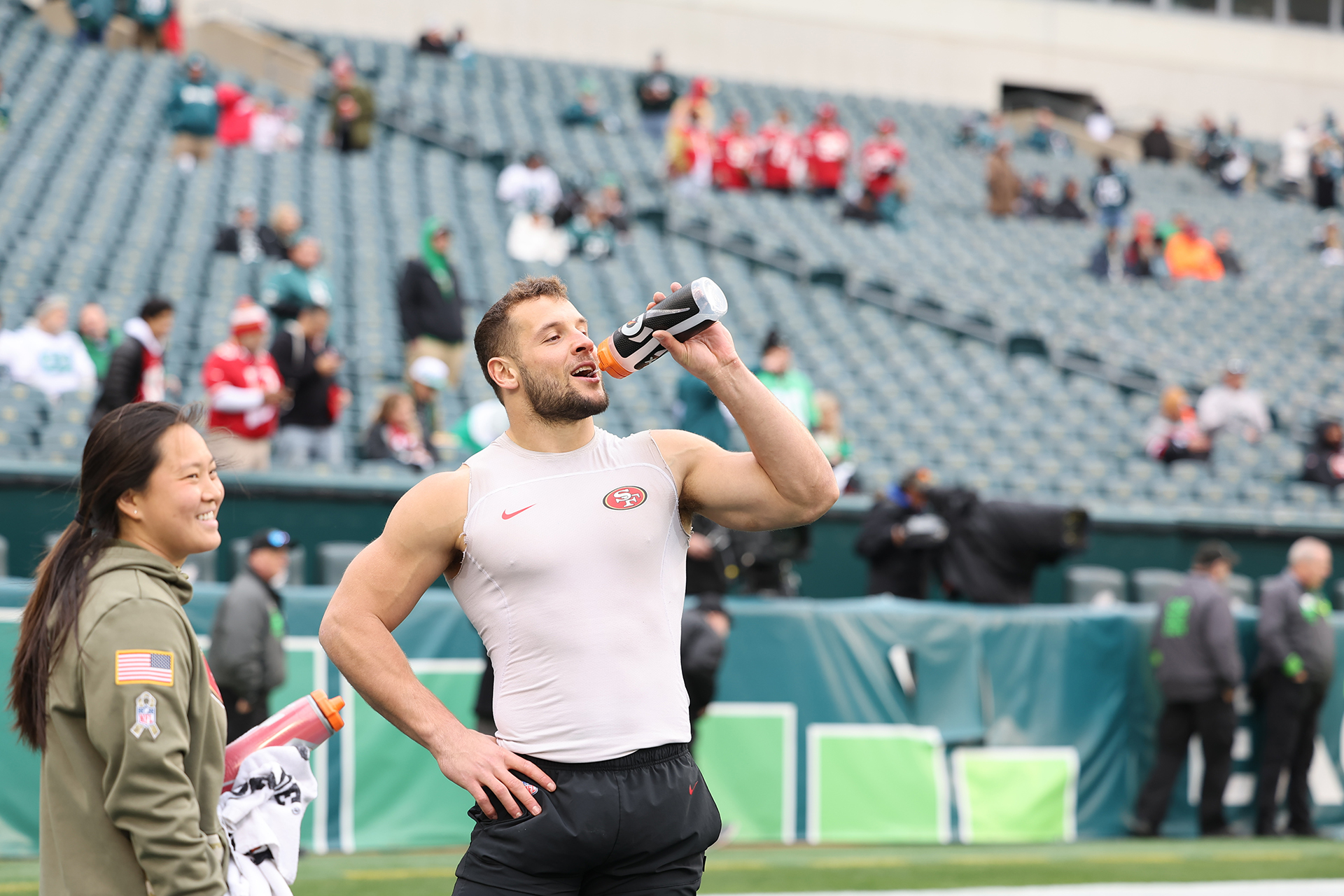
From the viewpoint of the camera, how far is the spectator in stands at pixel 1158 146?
30266 millimetres

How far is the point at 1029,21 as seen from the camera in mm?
34562

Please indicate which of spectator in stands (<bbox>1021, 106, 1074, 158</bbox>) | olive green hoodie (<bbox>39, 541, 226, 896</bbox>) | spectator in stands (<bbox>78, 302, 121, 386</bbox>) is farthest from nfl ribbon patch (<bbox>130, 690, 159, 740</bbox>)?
spectator in stands (<bbox>1021, 106, 1074, 158</bbox>)

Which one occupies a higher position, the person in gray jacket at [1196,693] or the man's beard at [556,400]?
the man's beard at [556,400]

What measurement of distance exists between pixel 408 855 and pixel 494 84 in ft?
65.4

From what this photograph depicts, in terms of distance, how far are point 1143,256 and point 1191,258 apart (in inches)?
51.5

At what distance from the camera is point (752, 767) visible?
324 inches

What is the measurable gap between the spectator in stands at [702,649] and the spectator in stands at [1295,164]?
2622cm

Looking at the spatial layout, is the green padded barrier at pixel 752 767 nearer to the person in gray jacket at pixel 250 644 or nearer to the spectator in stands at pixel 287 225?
the person in gray jacket at pixel 250 644

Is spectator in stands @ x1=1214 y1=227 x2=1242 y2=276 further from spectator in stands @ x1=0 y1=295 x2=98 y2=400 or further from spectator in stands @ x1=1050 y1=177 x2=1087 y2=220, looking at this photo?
spectator in stands @ x1=0 y1=295 x2=98 y2=400

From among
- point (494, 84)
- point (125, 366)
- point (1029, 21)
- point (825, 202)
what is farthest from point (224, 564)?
point (1029, 21)

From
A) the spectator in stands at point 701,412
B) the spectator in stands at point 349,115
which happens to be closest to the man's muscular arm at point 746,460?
the spectator in stands at point 701,412

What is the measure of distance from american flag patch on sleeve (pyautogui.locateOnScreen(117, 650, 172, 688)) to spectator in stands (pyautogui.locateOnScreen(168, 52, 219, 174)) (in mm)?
15734

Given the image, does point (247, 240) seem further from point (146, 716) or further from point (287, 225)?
point (146, 716)

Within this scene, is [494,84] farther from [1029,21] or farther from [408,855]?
[408,855]
